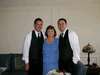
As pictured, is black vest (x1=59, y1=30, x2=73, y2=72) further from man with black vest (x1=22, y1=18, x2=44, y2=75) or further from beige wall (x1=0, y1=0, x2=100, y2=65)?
beige wall (x1=0, y1=0, x2=100, y2=65)

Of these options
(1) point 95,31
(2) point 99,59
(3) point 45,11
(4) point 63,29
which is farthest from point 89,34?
(4) point 63,29

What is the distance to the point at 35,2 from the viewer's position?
272 inches

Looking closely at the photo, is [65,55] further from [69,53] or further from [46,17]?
[46,17]

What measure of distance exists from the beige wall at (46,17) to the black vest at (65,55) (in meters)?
2.45

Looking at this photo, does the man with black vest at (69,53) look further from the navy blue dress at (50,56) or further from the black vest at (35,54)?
the black vest at (35,54)

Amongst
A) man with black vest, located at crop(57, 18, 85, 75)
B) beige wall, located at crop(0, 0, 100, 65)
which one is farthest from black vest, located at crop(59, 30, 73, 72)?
beige wall, located at crop(0, 0, 100, 65)

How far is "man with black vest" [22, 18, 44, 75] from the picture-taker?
4.45m

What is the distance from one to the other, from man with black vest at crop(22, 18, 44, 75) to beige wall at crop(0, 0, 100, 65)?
2373 millimetres

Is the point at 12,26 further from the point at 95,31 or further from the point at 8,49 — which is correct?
the point at 95,31

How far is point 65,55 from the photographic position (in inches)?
173

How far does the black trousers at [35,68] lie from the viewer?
14.6 ft

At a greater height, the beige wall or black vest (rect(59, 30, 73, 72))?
the beige wall

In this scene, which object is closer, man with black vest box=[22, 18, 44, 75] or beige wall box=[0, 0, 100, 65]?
man with black vest box=[22, 18, 44, 75]

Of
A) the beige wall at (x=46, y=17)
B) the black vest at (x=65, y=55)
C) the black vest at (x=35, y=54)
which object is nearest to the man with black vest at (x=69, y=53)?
the black vest at (x=65, y=55)
